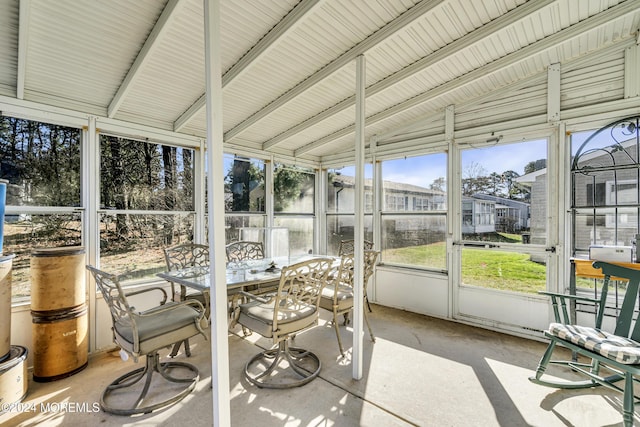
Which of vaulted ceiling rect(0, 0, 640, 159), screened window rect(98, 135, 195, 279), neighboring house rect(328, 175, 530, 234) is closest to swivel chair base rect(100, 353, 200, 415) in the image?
screened window rect(98, 135, 195, 279)

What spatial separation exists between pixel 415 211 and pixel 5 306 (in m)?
4.31

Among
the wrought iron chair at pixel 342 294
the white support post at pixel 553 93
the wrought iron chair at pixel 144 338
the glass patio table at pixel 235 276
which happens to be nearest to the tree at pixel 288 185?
the glass patio table at pixel 235 276

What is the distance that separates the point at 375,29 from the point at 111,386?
3.50 metres

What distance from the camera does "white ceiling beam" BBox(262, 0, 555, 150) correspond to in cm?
217

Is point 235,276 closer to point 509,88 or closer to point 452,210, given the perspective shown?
point 452,210

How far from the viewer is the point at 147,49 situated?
2068 mm

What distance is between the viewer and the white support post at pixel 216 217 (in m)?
1.38

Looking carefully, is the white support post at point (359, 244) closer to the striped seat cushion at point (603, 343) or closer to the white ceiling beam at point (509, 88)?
the striped seat cushion at point (603, 343)

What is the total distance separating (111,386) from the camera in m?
2.20

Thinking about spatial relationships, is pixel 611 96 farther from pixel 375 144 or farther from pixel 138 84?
pixel 138 84

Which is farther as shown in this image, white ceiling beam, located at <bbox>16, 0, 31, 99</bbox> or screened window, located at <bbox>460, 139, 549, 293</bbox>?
screened window, located at <bbox>460, 139, 549, 293</bbox>

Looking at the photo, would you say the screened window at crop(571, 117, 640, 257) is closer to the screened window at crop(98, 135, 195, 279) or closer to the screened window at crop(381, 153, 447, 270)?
the screened window at crop(381, 153, 447, 270)

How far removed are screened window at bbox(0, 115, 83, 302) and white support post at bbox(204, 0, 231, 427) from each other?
7.55 feet

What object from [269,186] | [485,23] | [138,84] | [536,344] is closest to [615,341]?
[536,344]
